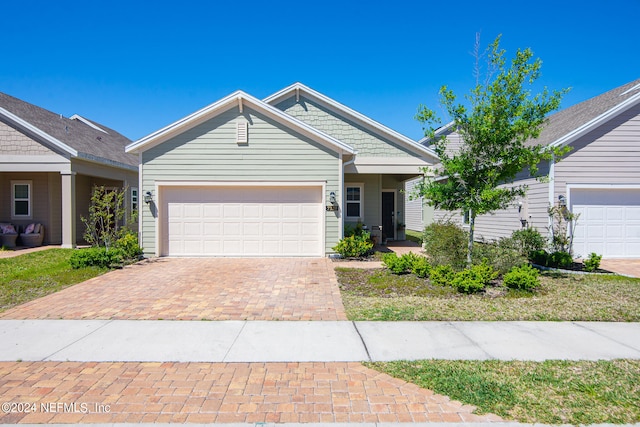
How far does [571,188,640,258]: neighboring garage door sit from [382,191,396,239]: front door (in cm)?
807

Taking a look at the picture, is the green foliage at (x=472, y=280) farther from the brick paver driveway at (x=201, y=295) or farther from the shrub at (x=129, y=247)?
the shrub at (x=129, y=247)

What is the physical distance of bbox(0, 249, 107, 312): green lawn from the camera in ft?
25.8

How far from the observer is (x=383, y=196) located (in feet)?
62.8

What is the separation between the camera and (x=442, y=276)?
8641 mm

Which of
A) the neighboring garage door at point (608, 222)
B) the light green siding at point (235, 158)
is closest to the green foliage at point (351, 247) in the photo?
the light green siding at point (235, 158)

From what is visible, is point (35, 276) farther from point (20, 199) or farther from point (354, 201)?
point (354, 201)

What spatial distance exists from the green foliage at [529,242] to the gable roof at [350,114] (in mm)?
4120

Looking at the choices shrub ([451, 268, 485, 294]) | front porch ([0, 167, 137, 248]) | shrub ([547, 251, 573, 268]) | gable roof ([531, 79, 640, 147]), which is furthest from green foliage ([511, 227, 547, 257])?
front porch ([0, 167, 137, 248])

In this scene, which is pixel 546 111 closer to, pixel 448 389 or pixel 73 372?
pixel 448 389

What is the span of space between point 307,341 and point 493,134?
6595 millimetres

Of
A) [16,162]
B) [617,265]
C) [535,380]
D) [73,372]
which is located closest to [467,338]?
[535,380]

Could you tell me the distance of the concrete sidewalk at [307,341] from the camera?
480 centimetres

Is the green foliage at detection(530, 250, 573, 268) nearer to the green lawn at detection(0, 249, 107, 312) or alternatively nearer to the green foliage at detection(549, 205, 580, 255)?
the green foliage at detection(549, 205, 580, 255)

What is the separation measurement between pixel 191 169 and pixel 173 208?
1423 mm
